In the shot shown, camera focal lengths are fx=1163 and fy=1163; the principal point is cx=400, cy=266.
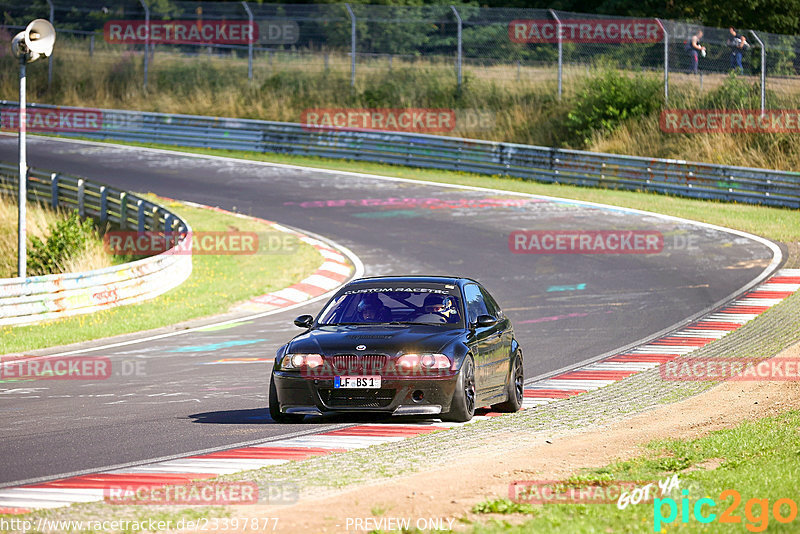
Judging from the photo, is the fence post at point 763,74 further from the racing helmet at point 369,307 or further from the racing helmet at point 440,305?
the racing helmet at point 369,307

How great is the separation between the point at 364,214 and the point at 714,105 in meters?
12.7

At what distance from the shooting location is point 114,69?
4559cm

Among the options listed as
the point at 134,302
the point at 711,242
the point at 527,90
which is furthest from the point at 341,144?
the point at 134,302

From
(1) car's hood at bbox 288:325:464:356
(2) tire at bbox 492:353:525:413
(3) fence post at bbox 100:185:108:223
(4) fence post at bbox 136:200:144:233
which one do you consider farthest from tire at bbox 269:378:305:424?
(3) fence post at bbox 100:185:108:223

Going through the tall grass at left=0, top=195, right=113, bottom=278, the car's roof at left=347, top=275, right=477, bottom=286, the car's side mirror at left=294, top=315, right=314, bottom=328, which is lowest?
the tall grass at left=0, top=195, right=113, bottom=278

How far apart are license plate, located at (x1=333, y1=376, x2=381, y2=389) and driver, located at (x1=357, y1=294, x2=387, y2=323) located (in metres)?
1.11

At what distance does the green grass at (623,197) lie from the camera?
87.2 feet

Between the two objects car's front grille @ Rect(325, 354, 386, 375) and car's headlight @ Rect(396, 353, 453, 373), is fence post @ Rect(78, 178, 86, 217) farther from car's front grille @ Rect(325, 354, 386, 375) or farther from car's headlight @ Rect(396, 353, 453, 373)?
car's headlight @ Rect(396, 353, 453, 373)

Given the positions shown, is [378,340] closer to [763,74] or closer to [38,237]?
[38,237]

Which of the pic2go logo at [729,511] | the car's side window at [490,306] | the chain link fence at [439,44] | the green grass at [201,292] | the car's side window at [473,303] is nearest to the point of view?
the pic2go logo at [729,511]

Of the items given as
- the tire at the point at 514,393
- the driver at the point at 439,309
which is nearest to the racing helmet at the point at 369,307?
the driver at the point at 439,309

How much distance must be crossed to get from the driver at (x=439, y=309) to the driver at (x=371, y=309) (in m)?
0.38

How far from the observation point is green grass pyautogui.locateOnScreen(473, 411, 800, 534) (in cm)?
600

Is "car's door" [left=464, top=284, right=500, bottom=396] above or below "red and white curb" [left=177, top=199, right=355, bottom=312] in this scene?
above
